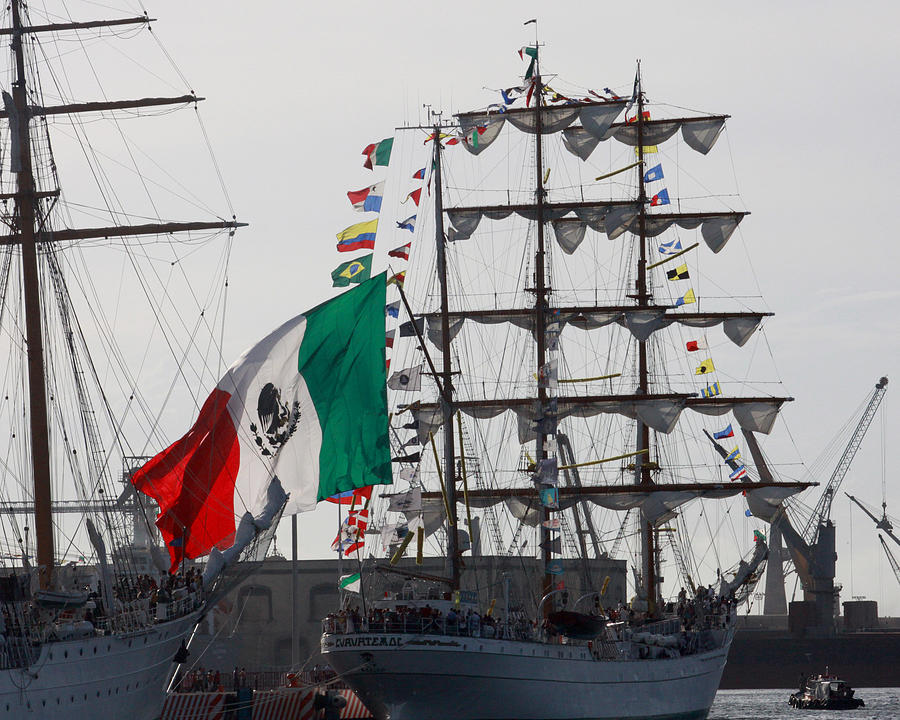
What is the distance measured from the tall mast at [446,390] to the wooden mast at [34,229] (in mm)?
13614

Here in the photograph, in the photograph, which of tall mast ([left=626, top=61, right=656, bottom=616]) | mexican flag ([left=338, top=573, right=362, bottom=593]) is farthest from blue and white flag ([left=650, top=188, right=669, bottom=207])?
mexican flag ([left=338, top=573, right=362, bottom=593])

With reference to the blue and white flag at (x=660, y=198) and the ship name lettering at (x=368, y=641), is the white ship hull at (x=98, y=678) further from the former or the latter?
the blue and white flag at (x=660, y=198)

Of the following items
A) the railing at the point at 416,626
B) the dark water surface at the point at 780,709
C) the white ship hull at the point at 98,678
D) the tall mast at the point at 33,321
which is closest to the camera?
the white ship hull at the point at 98,678

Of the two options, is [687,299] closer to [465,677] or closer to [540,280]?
[540,280]

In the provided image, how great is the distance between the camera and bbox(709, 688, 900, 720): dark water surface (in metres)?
83.4

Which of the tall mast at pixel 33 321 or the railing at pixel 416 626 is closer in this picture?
the tall mast at pixel 33 321

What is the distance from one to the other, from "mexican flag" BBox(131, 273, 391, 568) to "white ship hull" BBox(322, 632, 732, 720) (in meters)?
6.08

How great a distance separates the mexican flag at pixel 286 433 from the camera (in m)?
53.8

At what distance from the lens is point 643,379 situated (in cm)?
8775

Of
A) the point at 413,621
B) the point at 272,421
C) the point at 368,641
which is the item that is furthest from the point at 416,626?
the point at 272,421

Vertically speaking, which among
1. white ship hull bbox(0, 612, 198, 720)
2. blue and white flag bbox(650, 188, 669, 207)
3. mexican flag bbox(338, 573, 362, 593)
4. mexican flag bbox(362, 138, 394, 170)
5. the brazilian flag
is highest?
blue and white flag bbox(650, 188, 669, 207)

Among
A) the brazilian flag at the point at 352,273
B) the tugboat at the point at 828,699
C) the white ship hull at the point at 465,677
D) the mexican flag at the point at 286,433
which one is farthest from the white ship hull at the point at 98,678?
the tugboat at the point at 828,699

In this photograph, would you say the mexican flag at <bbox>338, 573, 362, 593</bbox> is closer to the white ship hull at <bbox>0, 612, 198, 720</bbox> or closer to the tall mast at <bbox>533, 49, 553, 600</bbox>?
the white ship hull at <bbox>0, 612, 198, 720</bbox>

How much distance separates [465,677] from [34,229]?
21.1m
